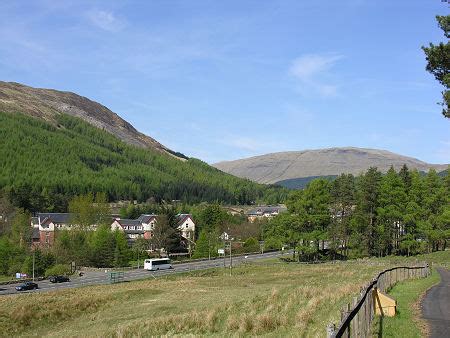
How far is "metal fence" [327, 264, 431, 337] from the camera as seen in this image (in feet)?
34.0

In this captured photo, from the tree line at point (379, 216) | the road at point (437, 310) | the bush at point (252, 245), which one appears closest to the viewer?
the road at point (437, 310)

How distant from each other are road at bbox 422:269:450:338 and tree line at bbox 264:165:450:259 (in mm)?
47762

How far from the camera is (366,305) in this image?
15.6m

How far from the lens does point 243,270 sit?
83.2 m

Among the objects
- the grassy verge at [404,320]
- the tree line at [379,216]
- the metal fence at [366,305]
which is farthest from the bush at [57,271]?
the grassy verge at [404,320]

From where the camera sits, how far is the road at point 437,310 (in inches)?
754

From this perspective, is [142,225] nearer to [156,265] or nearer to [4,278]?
[4,278]

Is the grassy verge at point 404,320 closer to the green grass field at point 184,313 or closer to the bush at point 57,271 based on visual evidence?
the green grass field at point 184,313

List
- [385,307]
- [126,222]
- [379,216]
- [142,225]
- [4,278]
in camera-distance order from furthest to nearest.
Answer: [142,225] → [126,222] → [4,278] → [379,216] → [385,307]

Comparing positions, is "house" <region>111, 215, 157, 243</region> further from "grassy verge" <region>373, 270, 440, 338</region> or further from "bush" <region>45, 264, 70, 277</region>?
"grassy verge" <region>373, 270, 440, 338</region>

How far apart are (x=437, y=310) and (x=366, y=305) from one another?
34.3 feet

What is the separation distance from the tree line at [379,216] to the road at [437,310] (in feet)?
157

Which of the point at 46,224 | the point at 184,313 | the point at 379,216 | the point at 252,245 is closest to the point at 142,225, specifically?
the point at 46,224

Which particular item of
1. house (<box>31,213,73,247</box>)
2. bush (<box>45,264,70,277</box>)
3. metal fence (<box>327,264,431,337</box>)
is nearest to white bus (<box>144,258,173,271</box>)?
bush (<box>45,264,70,277</box>)
